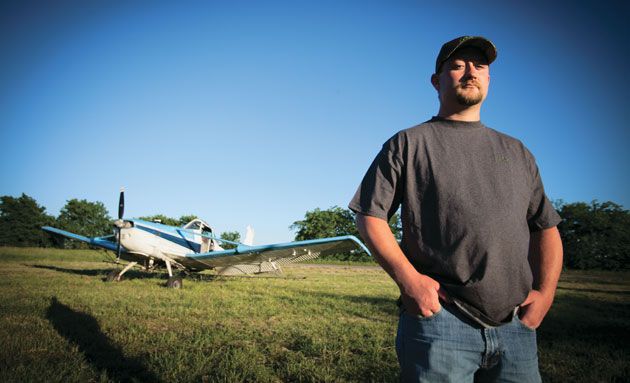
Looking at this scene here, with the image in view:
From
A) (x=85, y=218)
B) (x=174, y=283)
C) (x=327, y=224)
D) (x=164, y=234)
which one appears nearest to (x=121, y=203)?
(x=164, y=234)

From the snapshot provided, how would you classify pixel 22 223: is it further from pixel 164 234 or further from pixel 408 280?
pixel 408 280

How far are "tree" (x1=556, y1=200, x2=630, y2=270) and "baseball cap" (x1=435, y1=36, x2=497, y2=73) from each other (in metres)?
46.7

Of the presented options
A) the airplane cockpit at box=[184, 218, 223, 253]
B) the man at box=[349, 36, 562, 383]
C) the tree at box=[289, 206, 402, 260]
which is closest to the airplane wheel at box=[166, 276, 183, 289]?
the airplane cockpit at box=[184, 218, 223, 253]

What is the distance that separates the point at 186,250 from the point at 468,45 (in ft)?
36.4

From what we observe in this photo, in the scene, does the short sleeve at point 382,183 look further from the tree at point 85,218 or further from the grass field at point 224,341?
the tree at point 85,218

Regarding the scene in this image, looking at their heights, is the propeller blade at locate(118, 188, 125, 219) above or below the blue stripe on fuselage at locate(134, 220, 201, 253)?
above

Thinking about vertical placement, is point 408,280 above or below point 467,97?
below

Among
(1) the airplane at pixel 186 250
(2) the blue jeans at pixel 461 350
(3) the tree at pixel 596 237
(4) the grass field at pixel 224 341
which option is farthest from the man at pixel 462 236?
(3) the tree at pixel 596 237

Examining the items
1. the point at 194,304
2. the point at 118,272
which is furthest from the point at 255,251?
the point at 118,272

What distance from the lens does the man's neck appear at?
1.29m

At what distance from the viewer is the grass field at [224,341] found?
2.93 meters

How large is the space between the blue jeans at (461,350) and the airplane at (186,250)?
7115 millimetres

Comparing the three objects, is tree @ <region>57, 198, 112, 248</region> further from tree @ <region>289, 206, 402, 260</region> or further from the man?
the man

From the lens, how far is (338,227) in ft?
178
